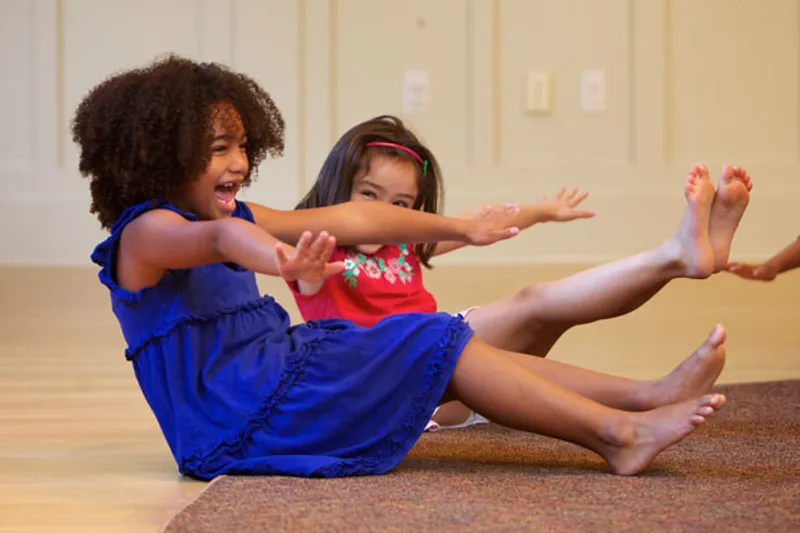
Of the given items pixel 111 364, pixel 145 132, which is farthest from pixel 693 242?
pixel 111 364

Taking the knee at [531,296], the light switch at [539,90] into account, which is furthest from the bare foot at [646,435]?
the light switch at [539,90]

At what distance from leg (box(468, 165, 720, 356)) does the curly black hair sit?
50 centimetres

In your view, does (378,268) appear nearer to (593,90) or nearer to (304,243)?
(304,243)

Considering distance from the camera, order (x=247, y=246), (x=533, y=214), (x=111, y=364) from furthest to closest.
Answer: (x=111, y=364), (x=533, y=214), (x=247, y=246)

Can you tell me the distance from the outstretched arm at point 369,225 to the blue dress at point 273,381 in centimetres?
19

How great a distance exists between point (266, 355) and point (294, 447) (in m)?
0.11

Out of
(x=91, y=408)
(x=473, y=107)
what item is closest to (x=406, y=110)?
(x=473, y=107)

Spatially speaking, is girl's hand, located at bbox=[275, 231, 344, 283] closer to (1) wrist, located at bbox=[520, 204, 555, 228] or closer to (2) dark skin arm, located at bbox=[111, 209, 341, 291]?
(2) dark skin arm, located at bbox=[111, 209, 341, 291]

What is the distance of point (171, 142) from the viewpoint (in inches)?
52.4

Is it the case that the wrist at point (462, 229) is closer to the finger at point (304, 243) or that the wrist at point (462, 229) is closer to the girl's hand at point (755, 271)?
the finger at point (304, 243)

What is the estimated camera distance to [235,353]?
134 centimetres

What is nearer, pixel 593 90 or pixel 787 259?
pixel 787 259

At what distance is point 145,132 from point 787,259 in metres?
1.32

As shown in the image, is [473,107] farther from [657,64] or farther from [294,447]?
[294,447]
